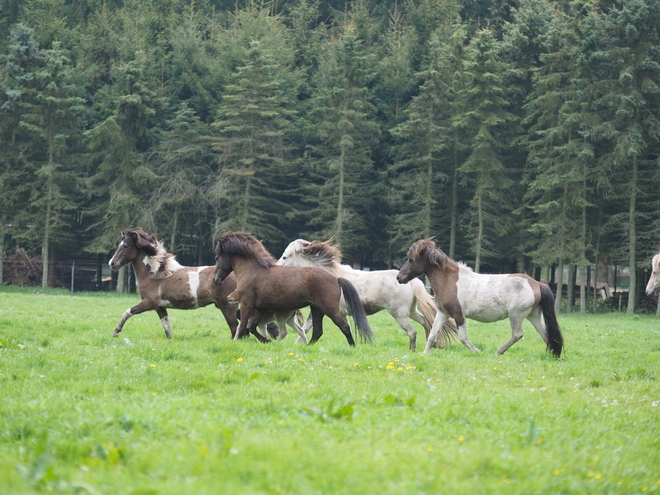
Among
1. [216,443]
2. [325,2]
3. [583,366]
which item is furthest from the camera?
[325,2]

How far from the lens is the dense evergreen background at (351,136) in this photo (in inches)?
1439

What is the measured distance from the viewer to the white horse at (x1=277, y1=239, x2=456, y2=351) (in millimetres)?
14359

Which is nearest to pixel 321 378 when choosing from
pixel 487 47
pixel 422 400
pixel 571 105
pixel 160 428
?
pixel 422 400

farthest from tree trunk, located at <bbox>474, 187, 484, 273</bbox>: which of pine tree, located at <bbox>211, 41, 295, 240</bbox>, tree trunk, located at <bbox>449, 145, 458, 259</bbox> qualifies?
pine tree, located at <bbox>211, 41, 295, 240</bbox>

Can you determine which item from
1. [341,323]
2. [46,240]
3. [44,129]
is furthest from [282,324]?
[44,129]

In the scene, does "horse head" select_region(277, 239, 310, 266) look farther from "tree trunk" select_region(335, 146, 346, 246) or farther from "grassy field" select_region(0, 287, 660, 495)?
"tree trunk" select_region(335, 146, 346, 246)

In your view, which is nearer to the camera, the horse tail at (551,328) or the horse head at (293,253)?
the horse tail at (551,328)

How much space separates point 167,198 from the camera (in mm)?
43812

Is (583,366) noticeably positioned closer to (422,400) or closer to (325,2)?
(422,400)

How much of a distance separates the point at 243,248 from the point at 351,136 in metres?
31.2

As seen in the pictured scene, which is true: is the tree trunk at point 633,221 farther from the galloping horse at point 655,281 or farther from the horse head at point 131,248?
the horse head at point 131,248

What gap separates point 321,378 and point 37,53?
4271 centimetres

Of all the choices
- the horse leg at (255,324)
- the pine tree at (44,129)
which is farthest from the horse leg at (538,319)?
the pine tree at (44,129)

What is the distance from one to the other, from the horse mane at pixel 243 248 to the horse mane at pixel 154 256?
5.25ft
